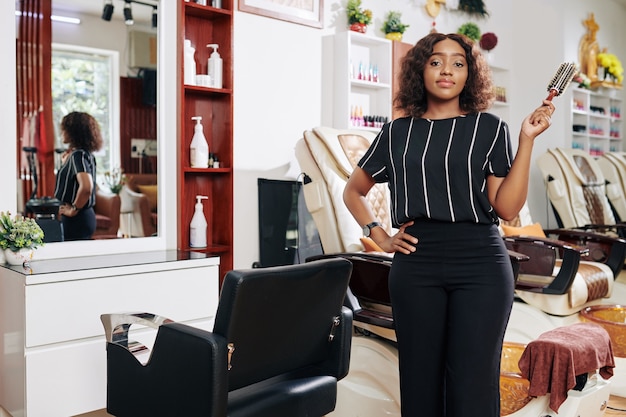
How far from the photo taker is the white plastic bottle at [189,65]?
10.6 ft

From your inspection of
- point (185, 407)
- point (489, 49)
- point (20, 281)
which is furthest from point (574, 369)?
point (489, 49)

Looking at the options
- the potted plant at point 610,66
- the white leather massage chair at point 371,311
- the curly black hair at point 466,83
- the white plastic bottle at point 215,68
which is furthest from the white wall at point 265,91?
the potted plant at point 610,66

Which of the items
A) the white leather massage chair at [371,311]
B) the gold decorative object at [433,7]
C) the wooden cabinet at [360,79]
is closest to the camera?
the white leather massage chair at [371,311]

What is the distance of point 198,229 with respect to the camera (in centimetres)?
331

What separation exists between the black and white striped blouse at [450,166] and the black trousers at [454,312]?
0.04m

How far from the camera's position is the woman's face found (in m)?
1.83

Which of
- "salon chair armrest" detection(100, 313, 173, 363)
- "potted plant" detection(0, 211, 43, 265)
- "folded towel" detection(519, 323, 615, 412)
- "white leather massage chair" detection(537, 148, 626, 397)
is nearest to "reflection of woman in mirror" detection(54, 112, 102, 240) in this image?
"potted plant" detection(0, 211, 43, 265)

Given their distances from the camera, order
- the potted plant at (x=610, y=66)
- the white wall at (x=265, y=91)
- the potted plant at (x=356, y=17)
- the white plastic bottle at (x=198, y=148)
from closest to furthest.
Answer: the white wall at (x=265, y=91) → the white plastic bottle at (x=198, y=148) → the potted plant at (x=356, y=17) → the potted plant at (x=610, y=66)

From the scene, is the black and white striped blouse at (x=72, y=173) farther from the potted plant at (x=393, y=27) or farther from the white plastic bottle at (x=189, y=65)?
the potted plant at (x=393, y=27)

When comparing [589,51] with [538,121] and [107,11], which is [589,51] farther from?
[538,121]

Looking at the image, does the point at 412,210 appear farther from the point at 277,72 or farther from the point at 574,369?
the point at 277,72

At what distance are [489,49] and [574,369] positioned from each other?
3.41 metres

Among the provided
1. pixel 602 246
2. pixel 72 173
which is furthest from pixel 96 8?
pixel 602 246

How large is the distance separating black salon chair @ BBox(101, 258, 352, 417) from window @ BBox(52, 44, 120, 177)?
115cm
